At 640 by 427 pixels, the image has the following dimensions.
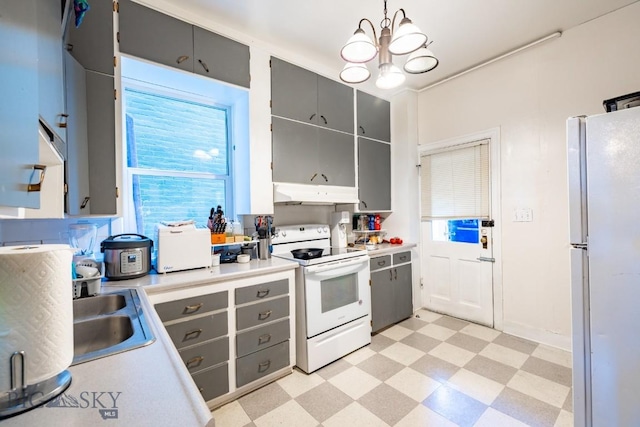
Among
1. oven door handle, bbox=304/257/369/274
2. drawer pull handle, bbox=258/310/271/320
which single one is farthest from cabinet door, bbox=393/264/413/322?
drawer pull handle, bbox=258/310/271/320

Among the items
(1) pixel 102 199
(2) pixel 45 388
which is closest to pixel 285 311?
(1) pixel 102 199

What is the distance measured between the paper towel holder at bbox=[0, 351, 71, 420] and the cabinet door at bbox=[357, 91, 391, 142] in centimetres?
303

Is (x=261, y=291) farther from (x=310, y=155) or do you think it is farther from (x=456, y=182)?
(x=456, y=182)

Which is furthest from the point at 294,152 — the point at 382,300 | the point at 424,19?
the point at 382,300

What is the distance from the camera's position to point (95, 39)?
65.0 inches

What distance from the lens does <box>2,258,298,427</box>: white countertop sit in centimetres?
57

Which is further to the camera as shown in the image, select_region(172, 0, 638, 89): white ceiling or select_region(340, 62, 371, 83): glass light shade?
select_region(172, 0, 638, 89): white ceiling

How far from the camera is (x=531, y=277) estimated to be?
2615 millimetres

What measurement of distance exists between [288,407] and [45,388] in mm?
1484

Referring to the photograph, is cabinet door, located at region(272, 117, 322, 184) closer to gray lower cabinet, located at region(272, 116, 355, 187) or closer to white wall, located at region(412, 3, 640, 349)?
gray lower cabinet, located at region(272, 116, 355, 187)

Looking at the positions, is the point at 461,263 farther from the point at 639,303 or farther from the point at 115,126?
the point at 115,126

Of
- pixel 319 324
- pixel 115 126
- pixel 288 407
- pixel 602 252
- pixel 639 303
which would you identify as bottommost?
pixel 288 407

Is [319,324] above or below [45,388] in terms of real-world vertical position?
below

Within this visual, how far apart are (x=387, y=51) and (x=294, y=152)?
1.24 metres
